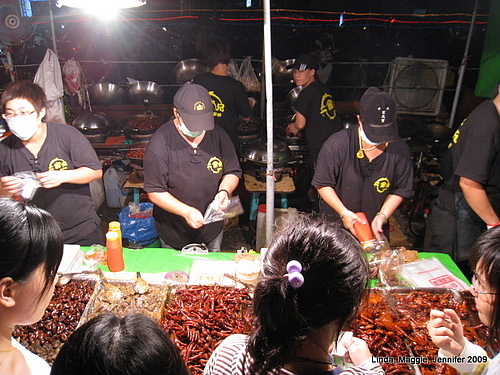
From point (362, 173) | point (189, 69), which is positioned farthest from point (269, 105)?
point (189, 69)

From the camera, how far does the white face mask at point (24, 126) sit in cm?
306

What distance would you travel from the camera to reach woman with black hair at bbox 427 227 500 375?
1.69 m

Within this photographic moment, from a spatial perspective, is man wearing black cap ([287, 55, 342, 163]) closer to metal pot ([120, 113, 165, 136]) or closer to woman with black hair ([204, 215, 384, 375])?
metal pot ([120, 113, 165, 136])

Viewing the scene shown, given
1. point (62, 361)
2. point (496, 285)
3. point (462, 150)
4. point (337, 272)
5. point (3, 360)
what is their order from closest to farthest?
point (62, 361) < point (337, 272) < point (3, 360) < point (496, 285) < point (462, 150)

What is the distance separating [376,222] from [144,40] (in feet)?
30.3

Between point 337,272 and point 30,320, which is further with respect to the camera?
point 30,320

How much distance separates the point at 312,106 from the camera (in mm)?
5559

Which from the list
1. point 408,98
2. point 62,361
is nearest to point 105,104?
point 408,98

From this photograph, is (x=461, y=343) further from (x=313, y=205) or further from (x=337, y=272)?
(x=313, y=205)

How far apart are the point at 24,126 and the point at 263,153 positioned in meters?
3.08

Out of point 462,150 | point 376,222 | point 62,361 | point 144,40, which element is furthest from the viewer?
point 144,40

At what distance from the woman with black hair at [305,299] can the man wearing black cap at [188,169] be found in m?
1.94

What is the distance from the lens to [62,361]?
1138mm

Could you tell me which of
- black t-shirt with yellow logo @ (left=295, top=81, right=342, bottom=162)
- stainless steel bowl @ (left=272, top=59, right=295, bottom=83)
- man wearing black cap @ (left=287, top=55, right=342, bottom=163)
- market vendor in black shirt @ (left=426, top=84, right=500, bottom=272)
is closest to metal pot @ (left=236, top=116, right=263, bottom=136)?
man wearing black cap @ (left=287, top=55, right=342, bottom=163)
